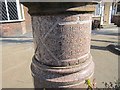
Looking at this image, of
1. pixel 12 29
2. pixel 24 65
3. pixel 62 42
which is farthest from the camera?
pixel 12 29

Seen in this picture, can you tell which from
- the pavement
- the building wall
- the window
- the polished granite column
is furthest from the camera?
the building wall

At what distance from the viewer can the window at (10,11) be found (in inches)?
412

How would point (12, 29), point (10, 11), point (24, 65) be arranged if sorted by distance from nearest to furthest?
point (24, 65) → point (10, 11) → point (12, 29)

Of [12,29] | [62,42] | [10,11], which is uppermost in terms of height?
[10,11]

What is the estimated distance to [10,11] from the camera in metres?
10.8

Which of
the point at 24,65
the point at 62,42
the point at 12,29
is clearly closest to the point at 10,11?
the point at 12,29

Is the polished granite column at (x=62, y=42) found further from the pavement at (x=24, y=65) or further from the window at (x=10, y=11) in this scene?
the window at (x=10, y=11)

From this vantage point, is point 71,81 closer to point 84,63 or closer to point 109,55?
point 84,63

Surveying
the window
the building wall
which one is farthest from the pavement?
the window

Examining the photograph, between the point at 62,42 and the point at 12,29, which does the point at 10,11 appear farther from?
the point at 62,42

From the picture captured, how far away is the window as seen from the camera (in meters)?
10.5

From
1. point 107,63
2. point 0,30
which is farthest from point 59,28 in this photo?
point 0,30

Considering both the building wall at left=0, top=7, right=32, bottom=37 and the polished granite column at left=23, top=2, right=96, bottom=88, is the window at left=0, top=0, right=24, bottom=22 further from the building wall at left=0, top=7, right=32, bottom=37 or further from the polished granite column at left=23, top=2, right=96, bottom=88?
the polished granite column at left=23, top=2, right=96, bottom=88

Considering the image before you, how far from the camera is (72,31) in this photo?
4.87ft
